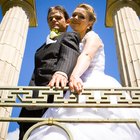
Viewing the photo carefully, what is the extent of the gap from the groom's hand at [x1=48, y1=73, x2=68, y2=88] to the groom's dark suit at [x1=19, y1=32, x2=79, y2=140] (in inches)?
4.5

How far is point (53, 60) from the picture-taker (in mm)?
3967

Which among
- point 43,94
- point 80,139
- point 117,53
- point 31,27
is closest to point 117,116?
point 80,139

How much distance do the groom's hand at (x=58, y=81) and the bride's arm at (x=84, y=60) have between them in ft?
0.38

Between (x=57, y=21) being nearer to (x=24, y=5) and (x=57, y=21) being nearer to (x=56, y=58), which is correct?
(x=56, y=58)

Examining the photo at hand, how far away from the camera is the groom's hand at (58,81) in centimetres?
333

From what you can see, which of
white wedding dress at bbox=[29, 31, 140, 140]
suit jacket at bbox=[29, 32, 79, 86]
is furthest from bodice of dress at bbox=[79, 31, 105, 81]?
suit jacket at bbox=[29, 32, 79, 86]

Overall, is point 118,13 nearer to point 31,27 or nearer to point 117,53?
point 117,53

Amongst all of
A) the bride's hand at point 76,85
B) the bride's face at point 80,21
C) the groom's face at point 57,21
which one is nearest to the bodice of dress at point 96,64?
the bride's face at point 80,21

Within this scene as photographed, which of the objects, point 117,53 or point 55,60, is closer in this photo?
point 55,60

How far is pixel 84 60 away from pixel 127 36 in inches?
284

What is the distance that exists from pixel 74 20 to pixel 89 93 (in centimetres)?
163

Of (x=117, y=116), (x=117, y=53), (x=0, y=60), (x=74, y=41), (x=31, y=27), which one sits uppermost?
(x=31, y=27)

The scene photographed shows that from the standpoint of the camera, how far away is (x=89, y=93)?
10.9 feet

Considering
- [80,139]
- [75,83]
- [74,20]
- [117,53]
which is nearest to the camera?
[80,139]
